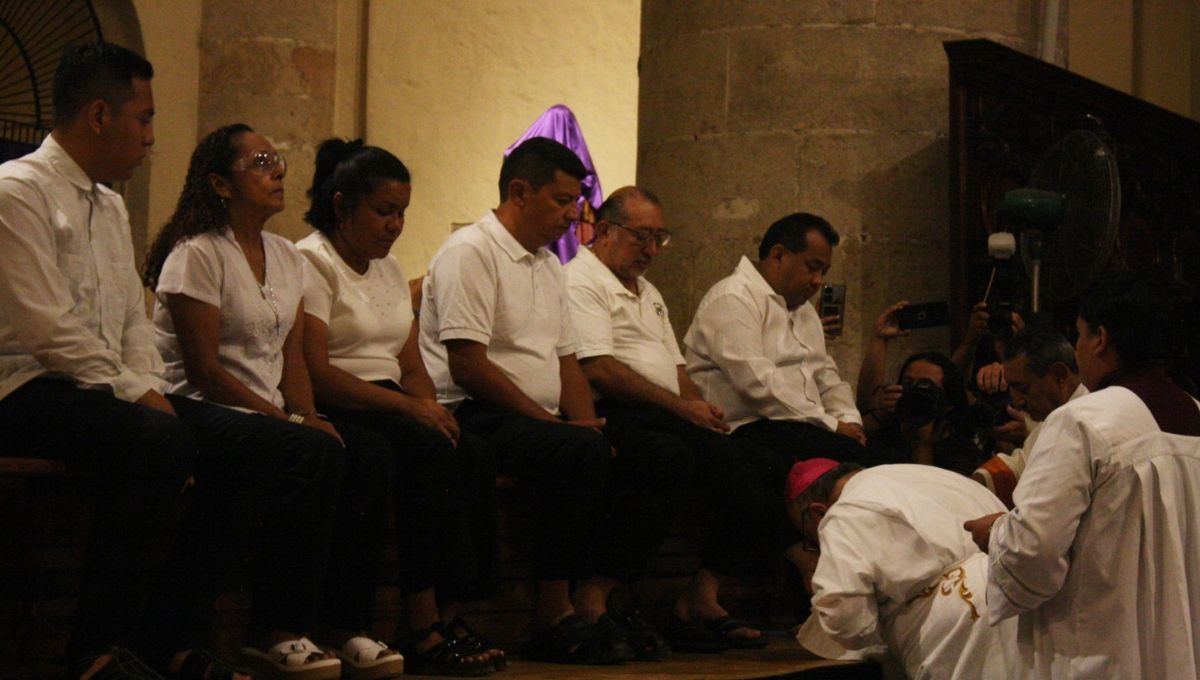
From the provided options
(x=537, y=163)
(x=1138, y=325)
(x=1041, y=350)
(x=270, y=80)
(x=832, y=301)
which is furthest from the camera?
(x=270, y=80)

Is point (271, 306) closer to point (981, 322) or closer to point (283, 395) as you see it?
point (283, 395)

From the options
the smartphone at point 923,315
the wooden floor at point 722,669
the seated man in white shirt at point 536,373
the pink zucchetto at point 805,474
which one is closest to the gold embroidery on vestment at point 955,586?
the wooden floor at point 722,669

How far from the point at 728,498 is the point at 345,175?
1635 mm

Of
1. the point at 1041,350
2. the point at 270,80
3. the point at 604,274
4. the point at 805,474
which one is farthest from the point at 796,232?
the point at 270,80

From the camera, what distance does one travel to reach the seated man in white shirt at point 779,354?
19.8 feet

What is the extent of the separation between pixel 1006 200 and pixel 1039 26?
1602 millimetres

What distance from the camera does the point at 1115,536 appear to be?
12.8ft

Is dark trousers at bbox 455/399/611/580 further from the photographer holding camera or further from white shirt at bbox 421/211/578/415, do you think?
the photographer holding camera

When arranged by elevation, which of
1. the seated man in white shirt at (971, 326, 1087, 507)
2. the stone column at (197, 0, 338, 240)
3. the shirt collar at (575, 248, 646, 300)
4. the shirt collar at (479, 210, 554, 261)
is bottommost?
the seated man in white shirt at (971, 326, 1087, 507)

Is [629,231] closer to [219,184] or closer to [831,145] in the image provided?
[831,145]

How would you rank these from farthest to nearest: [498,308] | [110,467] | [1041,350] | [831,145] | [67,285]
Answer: [831,145] → [1041,350] → [498,308] → [67,285] → [110,467]

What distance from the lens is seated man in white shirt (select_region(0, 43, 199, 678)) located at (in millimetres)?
3627

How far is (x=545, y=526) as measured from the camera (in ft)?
15.9

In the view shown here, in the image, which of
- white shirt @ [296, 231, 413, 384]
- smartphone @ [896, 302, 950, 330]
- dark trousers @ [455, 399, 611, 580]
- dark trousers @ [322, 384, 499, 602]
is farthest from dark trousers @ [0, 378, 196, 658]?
smartphone @ [896, 302, 950, 330]
